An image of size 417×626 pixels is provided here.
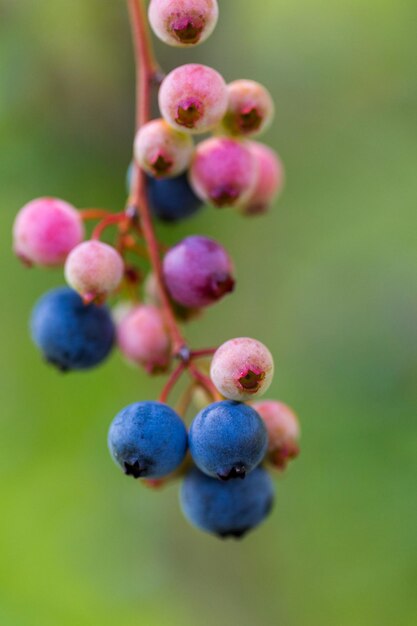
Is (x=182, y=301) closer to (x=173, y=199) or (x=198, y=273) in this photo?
(x=198, y=273)

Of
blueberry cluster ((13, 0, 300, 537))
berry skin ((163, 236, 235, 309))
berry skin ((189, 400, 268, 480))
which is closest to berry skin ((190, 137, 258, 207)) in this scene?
blueberry cluster ((13, 0, 300, 537))

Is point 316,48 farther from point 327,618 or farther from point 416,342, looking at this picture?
point 327,618

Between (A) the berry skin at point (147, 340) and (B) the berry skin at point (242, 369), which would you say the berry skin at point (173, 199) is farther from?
(B) the berry skin at point (242, 369)

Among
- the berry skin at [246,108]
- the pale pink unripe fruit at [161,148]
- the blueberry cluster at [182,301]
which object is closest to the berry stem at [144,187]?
the blueberry cluster at [182,301]

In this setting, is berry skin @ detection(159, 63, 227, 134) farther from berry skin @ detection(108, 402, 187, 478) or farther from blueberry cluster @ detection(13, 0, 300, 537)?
berry skin @ detection(108, 402, 187, 478)

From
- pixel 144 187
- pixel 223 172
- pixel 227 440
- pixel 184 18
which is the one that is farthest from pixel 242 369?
pixel 184 18

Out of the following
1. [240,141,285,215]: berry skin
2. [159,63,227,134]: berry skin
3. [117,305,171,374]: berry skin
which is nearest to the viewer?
[159,63,227,134]: berry skin

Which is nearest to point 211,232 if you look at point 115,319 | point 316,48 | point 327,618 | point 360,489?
point 316,48
